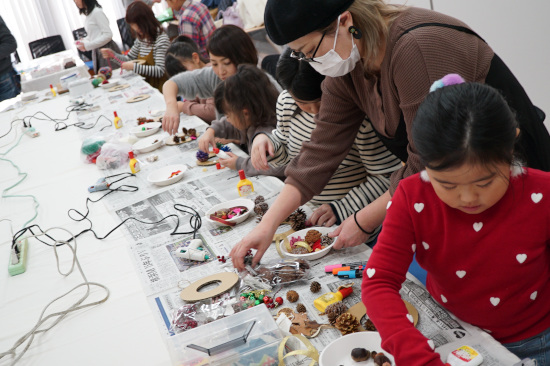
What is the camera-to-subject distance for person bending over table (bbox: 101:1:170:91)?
15.0 feet

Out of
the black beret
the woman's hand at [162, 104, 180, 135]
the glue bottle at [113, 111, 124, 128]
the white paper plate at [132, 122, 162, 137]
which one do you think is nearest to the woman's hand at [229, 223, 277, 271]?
the black beret

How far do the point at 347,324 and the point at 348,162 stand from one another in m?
0.92

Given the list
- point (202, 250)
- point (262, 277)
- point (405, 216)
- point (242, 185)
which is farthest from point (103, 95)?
point (405, 216)

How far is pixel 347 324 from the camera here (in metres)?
1.07

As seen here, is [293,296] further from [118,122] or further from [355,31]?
[118,122]

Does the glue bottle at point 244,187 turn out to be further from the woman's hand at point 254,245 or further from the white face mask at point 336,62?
the white face mask at point 336,62

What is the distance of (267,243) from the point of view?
1438 mm

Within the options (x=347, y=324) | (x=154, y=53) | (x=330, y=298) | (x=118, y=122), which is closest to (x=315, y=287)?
(x=330, y=298)

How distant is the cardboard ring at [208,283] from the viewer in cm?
129

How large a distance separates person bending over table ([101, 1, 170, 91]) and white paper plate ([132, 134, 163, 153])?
6.67 ft

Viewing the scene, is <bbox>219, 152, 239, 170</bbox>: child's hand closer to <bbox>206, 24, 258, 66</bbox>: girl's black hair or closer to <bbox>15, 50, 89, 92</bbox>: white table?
<bbox>206, 24, 258, 66</bbox>: girl's black hair

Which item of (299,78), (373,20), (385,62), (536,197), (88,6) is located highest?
(88,6)

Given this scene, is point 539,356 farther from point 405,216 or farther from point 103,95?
point 103,95

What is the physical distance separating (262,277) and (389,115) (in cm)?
54
